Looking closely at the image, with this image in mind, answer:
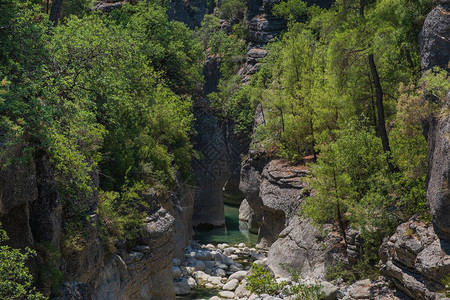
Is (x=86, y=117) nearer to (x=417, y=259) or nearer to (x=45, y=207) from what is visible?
(x=45, y=207)

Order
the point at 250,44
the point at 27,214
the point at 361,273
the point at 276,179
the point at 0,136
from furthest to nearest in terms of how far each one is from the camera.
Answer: the point at 250,44 < the point at 276,179 < the point at 361,273 < the point at 27,214 < the point at 0,136

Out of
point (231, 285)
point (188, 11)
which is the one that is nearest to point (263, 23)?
point (188, 11)

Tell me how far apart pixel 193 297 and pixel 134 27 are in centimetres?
2145

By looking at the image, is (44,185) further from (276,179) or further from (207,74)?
(207,74)

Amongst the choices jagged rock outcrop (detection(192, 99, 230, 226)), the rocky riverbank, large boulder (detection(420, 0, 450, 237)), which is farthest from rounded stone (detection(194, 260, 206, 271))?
large boulder (detection(420, 0, 450, 237))

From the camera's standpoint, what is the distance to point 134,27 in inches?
1377

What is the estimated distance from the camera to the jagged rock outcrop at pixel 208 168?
42.1 meters

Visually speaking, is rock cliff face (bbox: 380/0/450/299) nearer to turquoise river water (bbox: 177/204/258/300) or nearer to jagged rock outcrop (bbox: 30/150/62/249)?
jagged rock outcrop (bbox: 30/150/62/249)

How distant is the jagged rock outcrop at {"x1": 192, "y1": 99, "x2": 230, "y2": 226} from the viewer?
42.1 m

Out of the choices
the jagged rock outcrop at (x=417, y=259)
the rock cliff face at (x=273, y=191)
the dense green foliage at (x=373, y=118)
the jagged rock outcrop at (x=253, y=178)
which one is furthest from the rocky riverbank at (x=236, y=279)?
the jagged rock outcrop at (x=253, y=178)

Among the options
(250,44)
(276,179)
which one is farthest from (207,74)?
(276,179)

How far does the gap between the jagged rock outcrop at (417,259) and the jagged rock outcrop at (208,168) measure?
26.8 metres

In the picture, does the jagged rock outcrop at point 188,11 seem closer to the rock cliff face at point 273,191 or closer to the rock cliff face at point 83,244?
the rock cliff face at point 273,191

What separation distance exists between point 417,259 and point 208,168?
2959cm
